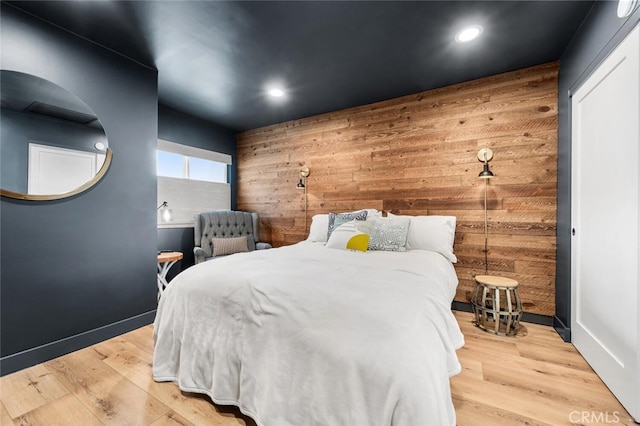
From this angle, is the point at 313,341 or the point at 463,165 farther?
the point at 463,165

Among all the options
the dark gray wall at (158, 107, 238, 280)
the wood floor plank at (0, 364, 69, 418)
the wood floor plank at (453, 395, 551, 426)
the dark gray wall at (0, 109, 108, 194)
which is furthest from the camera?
the dark gray wall at (158, 107, 238, 280)

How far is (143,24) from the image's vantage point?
203 centimetres

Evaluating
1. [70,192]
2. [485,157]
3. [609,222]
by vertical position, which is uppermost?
[485,157]

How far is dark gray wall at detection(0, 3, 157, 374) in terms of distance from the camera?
187 cm

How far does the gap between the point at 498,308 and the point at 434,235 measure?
82 centimetres

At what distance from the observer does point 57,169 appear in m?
2.04

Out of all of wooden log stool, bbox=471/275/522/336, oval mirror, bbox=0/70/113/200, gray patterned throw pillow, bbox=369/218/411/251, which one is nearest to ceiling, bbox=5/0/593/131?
oval mirror, bbox=0/70/113/200

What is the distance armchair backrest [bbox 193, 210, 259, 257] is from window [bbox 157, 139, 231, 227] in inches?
13.7

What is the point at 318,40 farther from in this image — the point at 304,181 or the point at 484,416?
the point at 484,416

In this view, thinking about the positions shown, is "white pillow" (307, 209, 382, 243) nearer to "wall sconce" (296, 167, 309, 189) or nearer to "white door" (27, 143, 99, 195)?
"wall sconce" (296, 167, 309, 189)

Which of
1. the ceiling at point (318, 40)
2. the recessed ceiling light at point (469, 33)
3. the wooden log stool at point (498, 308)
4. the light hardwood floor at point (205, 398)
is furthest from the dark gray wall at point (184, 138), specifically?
the wooden log stool at point (498, 308)

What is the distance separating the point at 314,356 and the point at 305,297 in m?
→ 0.26

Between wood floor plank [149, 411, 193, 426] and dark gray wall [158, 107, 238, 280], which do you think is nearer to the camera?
wood floor plank [149, 411, 193, 426]

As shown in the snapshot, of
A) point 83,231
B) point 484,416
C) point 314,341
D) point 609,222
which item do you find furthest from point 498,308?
point 83,231
